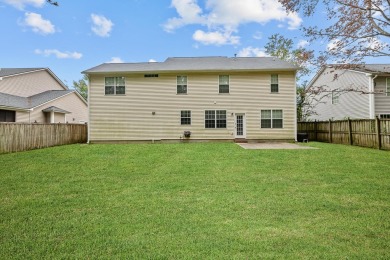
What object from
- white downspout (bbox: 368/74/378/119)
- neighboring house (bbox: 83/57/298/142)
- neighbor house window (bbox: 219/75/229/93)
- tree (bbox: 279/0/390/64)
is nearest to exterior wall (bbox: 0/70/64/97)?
neighboring house (bbox: 83/57/298/142)

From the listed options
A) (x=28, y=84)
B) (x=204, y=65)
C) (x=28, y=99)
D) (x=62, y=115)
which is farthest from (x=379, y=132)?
(x=28, y=84)

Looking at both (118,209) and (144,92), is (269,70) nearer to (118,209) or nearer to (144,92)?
(144,92)

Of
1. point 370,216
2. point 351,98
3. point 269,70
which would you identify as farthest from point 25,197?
point 351,98

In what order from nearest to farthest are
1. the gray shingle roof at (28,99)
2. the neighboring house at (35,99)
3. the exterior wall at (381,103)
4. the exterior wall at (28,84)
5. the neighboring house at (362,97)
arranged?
the neighboring house at (362,97) < the exterior wall at (381,103) < the gray shingle roof at (28,99) < the neighboring house at (35,99) < the exterior wall at (28,84)

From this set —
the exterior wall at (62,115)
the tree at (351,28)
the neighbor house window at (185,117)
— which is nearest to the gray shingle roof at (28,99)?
the exterior wall at (62,115)

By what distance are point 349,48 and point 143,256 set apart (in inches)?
374

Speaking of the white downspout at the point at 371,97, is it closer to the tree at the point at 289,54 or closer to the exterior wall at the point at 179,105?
the exterior wall at the point at 179,105

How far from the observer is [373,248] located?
2969mm

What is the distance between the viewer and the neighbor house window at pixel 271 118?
56.1ft

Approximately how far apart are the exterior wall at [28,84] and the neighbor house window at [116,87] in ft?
36.4

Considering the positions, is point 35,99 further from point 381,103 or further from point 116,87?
point 381,103

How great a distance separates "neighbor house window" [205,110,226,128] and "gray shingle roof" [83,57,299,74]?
293 centimetres

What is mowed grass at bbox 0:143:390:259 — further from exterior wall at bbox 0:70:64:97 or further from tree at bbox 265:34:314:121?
tree at bbox 265:34:314:121

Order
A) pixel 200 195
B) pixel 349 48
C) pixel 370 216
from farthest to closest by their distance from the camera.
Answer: pixel 349 48, pixel 200 195, pixel 370 216
